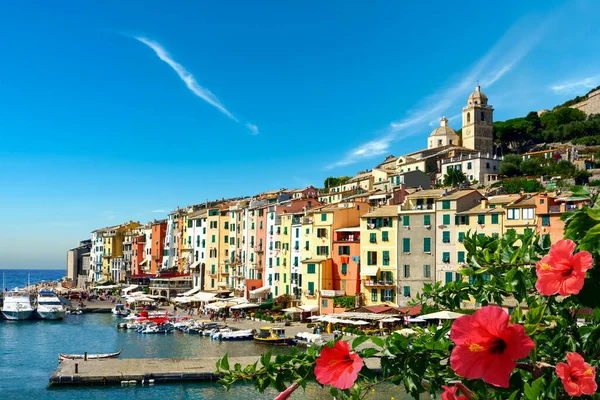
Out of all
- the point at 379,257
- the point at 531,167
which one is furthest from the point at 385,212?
the point at 531,167

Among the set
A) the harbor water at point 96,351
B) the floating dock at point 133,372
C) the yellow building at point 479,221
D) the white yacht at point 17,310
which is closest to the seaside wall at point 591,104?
the yellow building at point 479,221

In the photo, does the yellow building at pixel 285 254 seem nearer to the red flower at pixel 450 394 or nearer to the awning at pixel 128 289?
the awning at pixel 128 289

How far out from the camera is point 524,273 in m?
4.38

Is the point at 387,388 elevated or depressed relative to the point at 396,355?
depressed

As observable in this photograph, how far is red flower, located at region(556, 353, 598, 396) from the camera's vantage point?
3.07m

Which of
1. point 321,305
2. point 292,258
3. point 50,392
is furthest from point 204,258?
point 50,392

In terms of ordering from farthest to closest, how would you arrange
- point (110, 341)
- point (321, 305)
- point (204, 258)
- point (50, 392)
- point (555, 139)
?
point (555, 139) → point (204, 258) → point (321, 305) → point (110, 341) → point (50, 392)

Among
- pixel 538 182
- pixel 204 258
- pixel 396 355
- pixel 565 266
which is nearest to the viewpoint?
pixel 565 266

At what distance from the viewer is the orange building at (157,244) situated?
349 ft

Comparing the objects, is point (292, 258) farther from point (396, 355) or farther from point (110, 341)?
point (396, 355)

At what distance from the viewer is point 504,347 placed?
2668 millimetres

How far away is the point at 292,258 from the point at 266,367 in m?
61.4

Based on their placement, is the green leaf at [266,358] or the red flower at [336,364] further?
the green leaf at [266,358]

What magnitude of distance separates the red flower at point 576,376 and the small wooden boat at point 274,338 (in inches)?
1801
